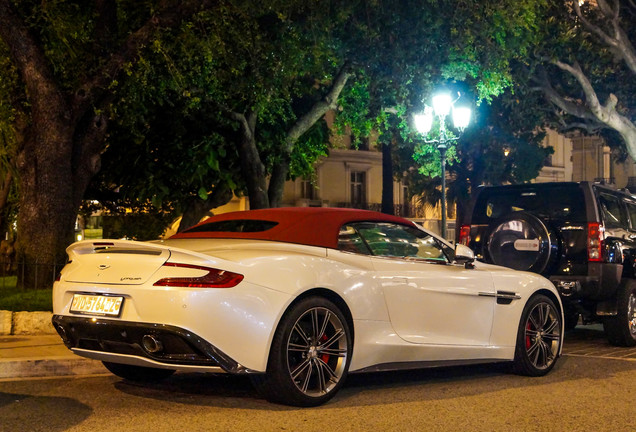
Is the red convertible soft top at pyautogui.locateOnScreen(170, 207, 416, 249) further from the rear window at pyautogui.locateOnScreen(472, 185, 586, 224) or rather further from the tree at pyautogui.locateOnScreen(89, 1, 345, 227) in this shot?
the tree at pyautogui.locateOnScreen(89, 1, 345, 227)

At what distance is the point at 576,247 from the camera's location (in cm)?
1042

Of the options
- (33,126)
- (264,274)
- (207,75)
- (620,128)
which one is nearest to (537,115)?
(620,128)

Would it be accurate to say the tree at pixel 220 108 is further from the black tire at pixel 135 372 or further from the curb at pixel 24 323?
the black tire at pixel 135 372

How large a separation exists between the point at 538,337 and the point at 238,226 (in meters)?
3.09

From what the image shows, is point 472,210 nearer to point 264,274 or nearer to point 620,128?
point 264,274

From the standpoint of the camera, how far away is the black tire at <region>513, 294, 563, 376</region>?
26.5 ft

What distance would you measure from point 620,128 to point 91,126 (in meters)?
17.0

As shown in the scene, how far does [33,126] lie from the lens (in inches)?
498

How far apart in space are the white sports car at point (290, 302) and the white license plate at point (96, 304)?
0.4 inches

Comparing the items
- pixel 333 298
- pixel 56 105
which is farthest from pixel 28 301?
pixel 333 298

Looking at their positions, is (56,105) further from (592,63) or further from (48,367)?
(592,63)

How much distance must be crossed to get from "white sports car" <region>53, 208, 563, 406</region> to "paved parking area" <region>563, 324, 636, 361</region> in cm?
216

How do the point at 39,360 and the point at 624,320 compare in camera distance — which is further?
the point at 624,320

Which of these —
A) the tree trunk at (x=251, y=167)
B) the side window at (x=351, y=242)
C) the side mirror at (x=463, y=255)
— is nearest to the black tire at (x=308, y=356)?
the side window at (x=351, y=242)
